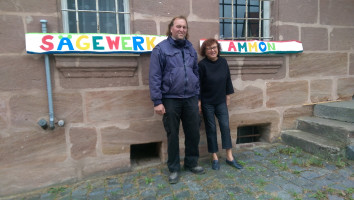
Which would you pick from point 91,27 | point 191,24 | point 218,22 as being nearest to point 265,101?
point 218,22

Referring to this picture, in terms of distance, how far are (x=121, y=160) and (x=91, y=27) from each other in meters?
1.71

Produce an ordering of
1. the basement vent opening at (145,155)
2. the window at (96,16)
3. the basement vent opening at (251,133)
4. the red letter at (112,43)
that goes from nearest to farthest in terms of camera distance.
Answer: the red letter at (112,43) → the window at (96,16) → the basement vent opening at (145,155) → the basement vent opening at (251,133)

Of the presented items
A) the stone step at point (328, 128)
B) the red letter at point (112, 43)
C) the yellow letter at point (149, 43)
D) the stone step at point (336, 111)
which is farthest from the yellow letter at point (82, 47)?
the stone step at point (336, 111)

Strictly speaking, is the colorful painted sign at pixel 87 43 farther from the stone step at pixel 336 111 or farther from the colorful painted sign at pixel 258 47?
the stone step at pixel 336 111

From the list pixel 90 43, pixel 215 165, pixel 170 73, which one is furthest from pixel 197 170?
pixel 90 43

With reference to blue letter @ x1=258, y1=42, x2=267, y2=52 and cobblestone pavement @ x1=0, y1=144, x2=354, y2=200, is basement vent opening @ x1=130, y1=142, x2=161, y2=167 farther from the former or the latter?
blue letter @ x1=258, y1=42, x2=267, y2=52

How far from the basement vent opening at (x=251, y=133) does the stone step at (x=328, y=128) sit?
563mm

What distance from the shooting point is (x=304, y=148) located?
3.25 metres

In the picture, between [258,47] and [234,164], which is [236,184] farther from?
[258,47]

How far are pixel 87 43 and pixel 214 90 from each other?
158cm

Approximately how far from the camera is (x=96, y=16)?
2.87m

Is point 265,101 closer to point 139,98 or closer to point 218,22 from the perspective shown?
point 218,22

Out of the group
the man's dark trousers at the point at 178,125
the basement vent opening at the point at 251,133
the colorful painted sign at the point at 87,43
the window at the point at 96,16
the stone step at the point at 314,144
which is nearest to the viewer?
the colorful painted sign at the point at 87,43

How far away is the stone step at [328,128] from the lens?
2980 mm
